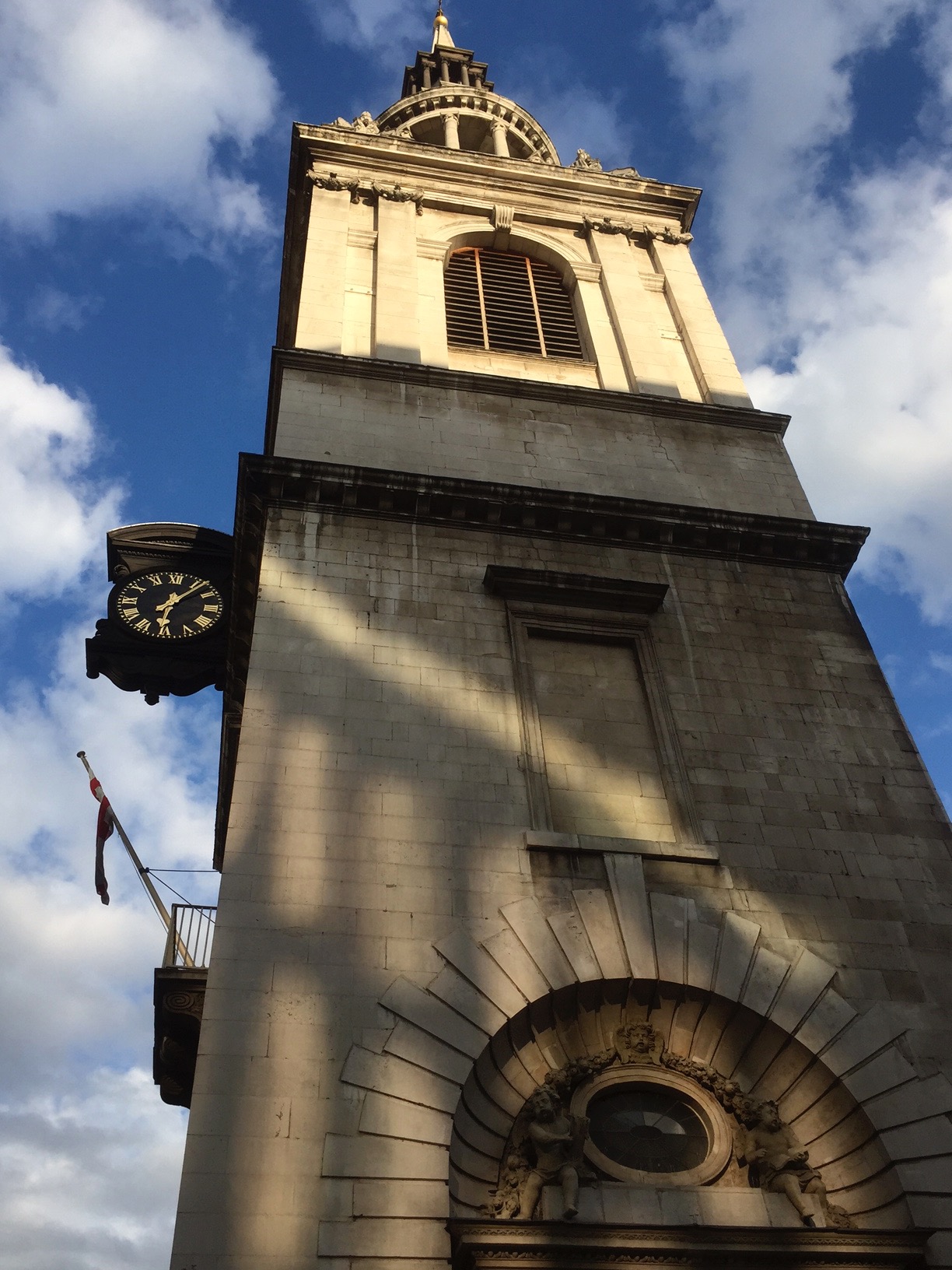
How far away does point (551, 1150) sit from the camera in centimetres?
984

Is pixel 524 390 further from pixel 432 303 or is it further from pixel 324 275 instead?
pixel 324 275

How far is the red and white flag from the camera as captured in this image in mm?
16219

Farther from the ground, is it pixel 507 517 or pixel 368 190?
pixel 368 190

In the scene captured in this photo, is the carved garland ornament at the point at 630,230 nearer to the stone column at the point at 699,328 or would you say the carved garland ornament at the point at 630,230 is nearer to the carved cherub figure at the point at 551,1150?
the stone column at the point at 699,328

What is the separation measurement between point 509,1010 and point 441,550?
6.72 metres

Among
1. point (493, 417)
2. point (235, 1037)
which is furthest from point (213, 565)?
point (235, 1037)

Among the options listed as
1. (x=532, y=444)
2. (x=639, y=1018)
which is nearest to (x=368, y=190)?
(x=532, y=444)

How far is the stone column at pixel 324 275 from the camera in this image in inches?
779

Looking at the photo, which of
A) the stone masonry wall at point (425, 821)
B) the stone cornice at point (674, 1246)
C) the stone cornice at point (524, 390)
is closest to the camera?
the stone cornice at point (674, 1246)

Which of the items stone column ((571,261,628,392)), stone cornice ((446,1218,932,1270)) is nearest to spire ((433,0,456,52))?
stone column ((571,261,628,392))

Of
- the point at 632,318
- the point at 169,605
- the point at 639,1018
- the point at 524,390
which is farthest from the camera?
the point at 632,318

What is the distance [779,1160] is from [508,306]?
1686 centimetres

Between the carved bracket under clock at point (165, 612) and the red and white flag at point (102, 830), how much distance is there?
1.59 meters

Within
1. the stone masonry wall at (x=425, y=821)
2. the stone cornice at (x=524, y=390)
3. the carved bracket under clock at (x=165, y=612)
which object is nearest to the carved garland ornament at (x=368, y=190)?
the stone cornice at (x=524, y=390)
